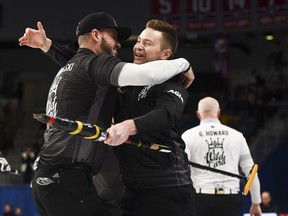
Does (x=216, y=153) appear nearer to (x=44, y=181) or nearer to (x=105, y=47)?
(x=105, y=47)

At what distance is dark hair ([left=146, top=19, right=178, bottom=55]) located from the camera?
13.2ft

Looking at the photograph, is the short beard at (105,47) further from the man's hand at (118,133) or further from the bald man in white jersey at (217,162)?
the bald man in white jersey at (217,162)

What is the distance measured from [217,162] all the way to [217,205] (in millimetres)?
444

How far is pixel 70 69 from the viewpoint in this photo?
3.62 m

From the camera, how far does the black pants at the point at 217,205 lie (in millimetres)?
6730

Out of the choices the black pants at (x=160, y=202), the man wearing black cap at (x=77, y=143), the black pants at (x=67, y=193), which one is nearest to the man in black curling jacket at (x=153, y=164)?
the black pants at (x=160, y=202)

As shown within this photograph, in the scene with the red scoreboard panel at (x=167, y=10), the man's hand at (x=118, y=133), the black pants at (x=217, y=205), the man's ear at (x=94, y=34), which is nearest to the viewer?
the man's hand at (x=118, y=133)

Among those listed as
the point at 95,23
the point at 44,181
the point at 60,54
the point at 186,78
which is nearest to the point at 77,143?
the point at 44,181

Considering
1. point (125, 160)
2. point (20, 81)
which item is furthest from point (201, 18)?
point (125, 160)

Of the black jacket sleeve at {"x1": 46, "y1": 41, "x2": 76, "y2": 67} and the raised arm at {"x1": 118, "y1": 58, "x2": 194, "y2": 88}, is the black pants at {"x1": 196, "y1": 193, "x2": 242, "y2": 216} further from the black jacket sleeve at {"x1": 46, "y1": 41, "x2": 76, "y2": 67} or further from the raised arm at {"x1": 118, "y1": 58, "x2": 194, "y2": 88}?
the raised arm at {"x1": 118, "y1": 58, "x2": 194, "y2": 88}

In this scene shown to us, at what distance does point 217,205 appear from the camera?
22.1ft

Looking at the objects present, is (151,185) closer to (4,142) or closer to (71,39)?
(4,142)

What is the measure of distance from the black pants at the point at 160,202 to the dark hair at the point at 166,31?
0.89 m

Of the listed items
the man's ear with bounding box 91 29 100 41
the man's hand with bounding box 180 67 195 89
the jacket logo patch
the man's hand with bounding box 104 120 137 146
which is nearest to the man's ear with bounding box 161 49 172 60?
the man's hand with bounding box 180 67 195 89
